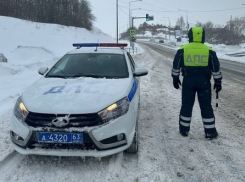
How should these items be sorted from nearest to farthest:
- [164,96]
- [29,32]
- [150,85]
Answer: [164,96] < [150,85] < [29,32]

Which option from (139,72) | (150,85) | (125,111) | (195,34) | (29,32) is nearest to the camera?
(125,111)

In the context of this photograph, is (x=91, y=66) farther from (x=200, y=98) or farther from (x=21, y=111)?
(x=200, y=98)

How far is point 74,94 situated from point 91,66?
4.30 feet

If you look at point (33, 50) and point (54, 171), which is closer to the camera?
point (54, 171)

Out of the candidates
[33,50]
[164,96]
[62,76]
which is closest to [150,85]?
[164,96]

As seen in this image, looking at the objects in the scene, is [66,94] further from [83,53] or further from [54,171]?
[83,53]

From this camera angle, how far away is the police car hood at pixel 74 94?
11.0ft

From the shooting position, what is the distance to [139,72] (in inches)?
195

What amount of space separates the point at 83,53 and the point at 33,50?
598 inches

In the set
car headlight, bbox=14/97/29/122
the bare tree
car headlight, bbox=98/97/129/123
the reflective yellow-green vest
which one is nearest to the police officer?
the reflective yellow-green vest

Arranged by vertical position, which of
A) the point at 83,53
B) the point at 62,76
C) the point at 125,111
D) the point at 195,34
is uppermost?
the point at 195,34

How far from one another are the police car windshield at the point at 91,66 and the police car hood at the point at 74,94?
0.98 feet

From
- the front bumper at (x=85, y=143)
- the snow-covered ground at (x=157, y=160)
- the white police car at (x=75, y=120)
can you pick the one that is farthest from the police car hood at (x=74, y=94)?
the snow-covered ground at (x=157, y=160)

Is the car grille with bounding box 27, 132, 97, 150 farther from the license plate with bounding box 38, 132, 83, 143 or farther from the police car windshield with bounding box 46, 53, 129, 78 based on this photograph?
the police car windshield with bounding box 46, 53, 129, 78
